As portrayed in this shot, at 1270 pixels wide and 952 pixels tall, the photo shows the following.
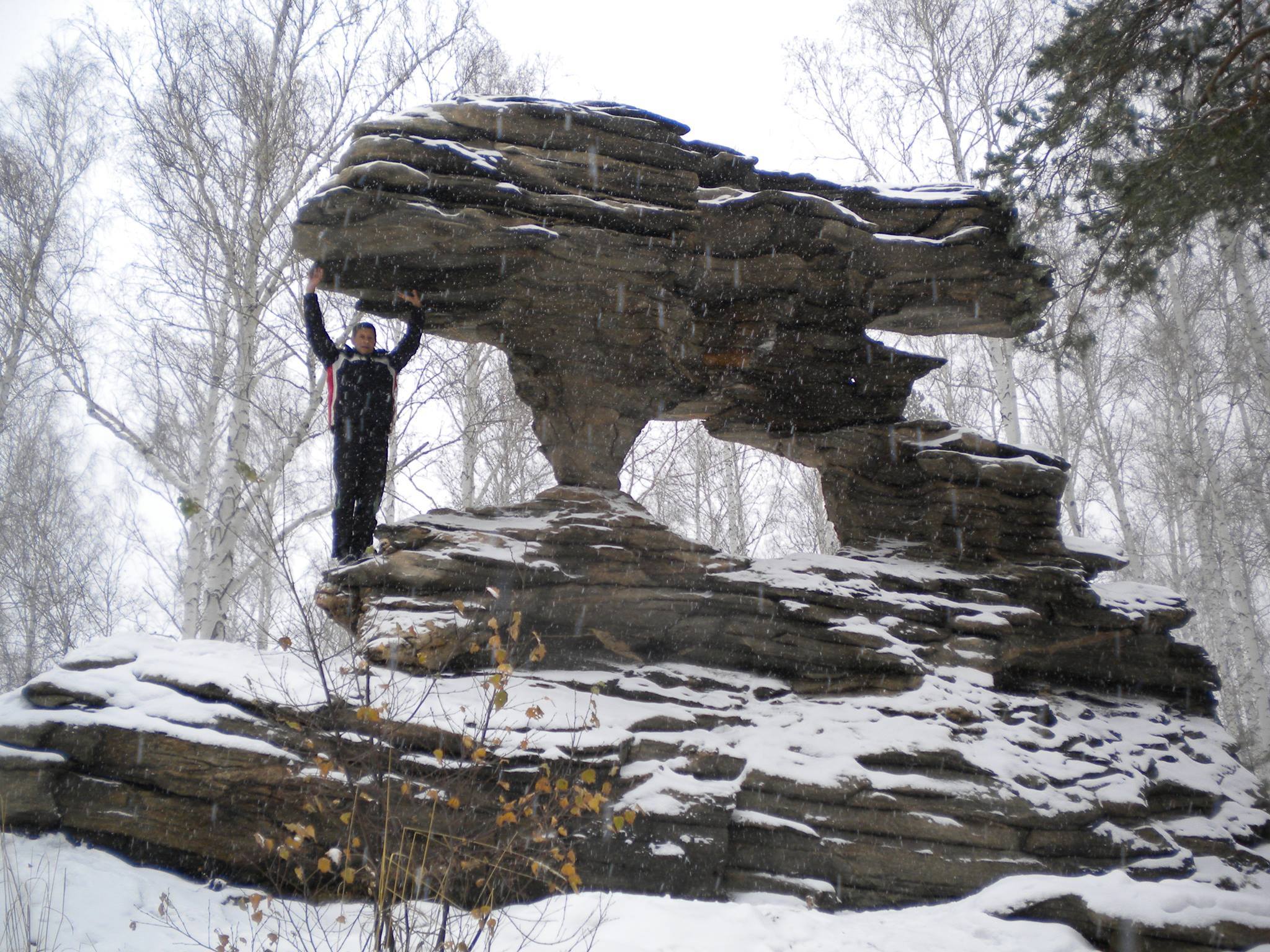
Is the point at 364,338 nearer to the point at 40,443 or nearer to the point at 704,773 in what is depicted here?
the point at 704,773

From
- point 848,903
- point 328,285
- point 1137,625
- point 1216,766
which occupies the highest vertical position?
point 328,285

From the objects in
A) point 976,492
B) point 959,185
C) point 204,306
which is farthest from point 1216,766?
point 204,306

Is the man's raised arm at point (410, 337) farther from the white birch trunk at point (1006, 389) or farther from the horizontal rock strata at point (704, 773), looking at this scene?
the white birch trunk at point (1006, 389)

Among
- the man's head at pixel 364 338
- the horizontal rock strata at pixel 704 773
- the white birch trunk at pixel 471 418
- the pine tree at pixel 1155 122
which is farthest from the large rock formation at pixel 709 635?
the white birch trunk at pixel 471 418

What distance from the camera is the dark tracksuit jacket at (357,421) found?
721 centimetres

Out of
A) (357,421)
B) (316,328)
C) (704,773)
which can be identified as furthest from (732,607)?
(316,328)

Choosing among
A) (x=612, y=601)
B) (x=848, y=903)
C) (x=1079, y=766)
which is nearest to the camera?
(x=848, y=903)

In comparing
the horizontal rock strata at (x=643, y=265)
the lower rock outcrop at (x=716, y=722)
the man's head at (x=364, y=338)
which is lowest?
the lower rock outcrop at (x=716, y=722)

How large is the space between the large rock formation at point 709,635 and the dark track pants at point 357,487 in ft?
1.23

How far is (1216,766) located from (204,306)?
44.0 ft

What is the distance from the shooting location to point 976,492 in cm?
870

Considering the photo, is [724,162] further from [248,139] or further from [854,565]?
[248,139]

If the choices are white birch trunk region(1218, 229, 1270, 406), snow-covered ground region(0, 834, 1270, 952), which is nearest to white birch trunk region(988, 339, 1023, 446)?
white birch trunk region(1218, 229, 1270, 406)

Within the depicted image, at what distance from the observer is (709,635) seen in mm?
7480
